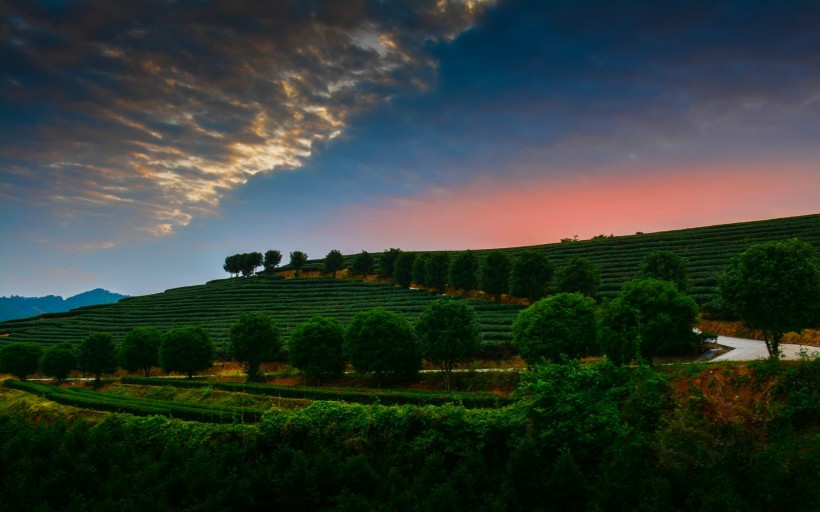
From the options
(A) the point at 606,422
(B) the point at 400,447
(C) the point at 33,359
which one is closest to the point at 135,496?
(B) the point at 400,447

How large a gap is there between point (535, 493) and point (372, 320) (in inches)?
1226

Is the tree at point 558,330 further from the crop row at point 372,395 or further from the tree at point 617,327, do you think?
the crop row at point 372,395

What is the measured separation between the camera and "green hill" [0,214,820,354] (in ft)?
246

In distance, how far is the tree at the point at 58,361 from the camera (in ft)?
214

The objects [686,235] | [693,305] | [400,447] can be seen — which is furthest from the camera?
[686,235]

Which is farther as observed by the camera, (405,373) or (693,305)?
(405,373)

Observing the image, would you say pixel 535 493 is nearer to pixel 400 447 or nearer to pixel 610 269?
pixel 400 447

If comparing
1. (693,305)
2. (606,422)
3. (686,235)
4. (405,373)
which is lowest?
(405,373)

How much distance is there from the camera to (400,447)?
72.7 feet

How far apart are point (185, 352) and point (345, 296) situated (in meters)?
43.1

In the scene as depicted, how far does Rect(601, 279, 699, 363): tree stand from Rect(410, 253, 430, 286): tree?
59.7m

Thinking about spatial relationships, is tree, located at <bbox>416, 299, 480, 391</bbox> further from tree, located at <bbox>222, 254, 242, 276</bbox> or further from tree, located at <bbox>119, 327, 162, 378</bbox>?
tree, located at <bbox>222, 254, 242, 276</bbox>

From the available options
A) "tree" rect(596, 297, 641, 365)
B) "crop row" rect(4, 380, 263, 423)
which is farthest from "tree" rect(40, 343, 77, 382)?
"tree" rect(596, 297, 641, 365)

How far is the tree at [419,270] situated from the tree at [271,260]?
56156 millimetres
